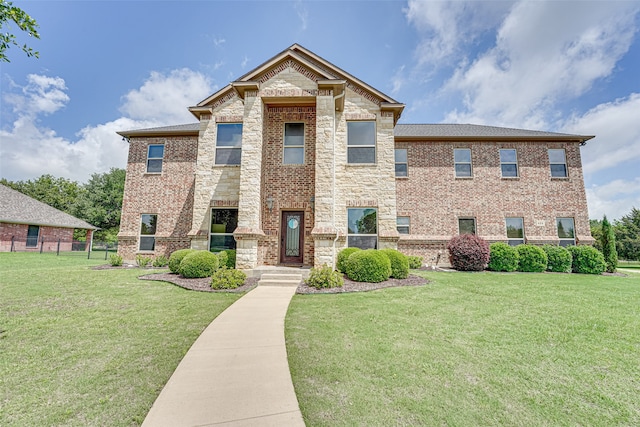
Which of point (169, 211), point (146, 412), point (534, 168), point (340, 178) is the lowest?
point (146, 412)

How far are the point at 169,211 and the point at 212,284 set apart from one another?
26.7ft

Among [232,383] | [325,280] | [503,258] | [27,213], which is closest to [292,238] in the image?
[325,280]

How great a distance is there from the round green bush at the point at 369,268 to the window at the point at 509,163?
10.5 metres

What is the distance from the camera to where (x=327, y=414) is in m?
2.27

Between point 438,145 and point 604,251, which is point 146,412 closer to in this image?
point 438,145

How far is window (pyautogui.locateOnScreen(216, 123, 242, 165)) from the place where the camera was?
37.8ft

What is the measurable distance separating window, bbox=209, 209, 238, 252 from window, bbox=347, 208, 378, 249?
475 centimetres

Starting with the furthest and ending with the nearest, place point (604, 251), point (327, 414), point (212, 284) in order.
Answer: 1. point (604, 251)
2. point (212, 284)
3. point (327, 414)

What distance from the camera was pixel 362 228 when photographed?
35.7ft

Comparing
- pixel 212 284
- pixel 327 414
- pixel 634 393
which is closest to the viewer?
pixel 327 414

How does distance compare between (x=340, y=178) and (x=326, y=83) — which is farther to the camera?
(x=340, y=178)

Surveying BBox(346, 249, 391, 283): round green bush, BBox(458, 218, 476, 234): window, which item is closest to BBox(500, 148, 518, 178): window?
BBox(458, 218, 476, 234): window

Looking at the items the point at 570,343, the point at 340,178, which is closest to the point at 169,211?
the point at 340,178

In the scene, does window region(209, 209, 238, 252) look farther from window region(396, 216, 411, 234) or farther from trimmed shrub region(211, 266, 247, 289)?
window region(396, 216, 411, 234)
